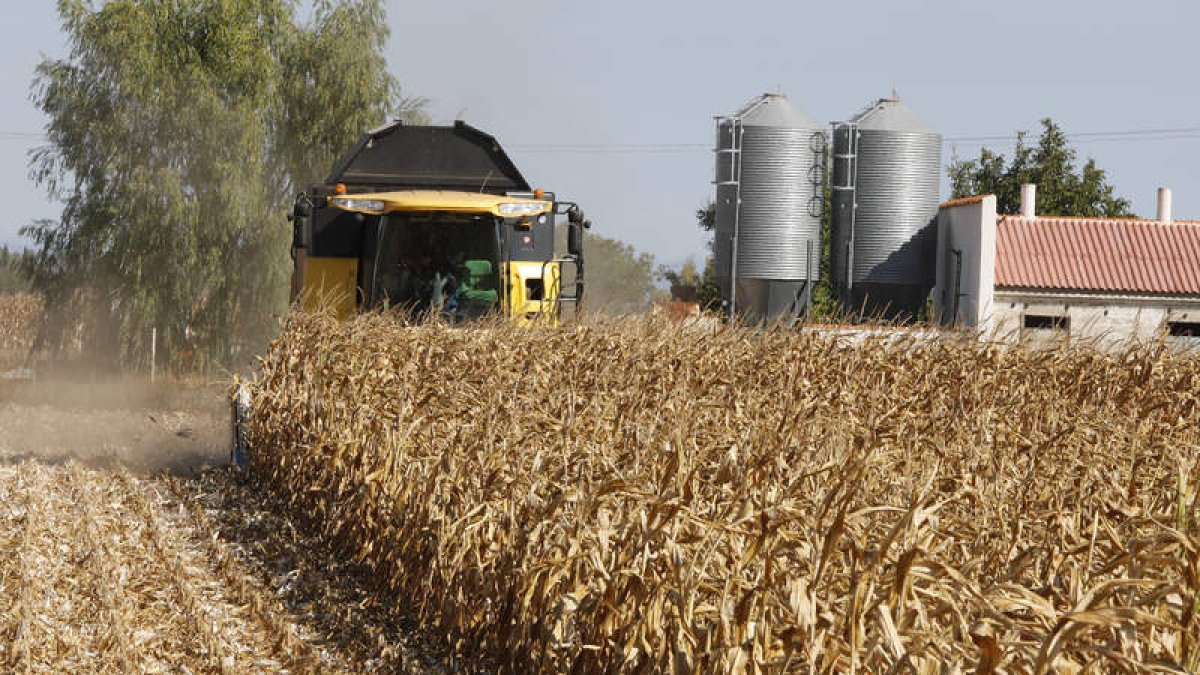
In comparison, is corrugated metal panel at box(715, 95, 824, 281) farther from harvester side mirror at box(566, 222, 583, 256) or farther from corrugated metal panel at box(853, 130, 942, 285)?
harvester side mirror at box(566, 222, 583, 256)

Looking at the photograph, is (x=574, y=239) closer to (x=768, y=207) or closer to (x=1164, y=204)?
(x=768, y=207)

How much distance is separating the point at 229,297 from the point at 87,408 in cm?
538

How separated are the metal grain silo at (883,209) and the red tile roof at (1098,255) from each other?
322cm

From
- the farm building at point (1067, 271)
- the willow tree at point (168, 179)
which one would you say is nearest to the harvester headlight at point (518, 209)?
the willow tree at point (168, 179)

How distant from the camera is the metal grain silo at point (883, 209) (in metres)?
33.7

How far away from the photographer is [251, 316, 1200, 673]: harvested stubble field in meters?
4.06

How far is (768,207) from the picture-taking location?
1289 inches

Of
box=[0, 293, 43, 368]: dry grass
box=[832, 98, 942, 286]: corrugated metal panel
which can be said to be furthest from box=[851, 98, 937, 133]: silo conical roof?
box=[0, 293, 43, 368]: dry grass

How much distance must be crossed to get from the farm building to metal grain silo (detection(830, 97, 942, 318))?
92 cm

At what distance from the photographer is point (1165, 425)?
404 inches

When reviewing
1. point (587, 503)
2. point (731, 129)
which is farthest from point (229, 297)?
point (587, 503)

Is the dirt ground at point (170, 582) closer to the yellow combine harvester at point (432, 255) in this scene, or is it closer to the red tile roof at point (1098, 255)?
the yellow combine harvester at point (432, 255)

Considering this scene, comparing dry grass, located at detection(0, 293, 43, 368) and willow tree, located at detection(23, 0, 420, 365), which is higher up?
willow tree, located at detection(23, 0, 420, 365)

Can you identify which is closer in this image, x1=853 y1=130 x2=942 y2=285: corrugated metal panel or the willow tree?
the willow tree
